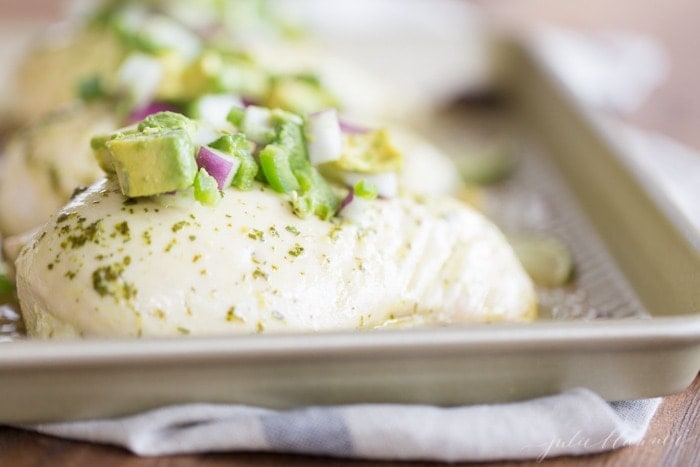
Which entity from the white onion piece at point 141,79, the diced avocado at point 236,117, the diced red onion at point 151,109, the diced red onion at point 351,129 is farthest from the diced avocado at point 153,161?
the white onion piece at point 141,79

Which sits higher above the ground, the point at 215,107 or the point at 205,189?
the point at 215,107

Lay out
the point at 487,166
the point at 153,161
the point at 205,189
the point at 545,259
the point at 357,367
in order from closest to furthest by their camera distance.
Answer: the point at 357,367 < the point at 153,161 < the point at 205,189 < the point at 545,259 < the point at 487,166

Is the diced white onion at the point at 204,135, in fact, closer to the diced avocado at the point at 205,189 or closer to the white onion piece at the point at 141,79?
the diced avocado at the point at 205,189

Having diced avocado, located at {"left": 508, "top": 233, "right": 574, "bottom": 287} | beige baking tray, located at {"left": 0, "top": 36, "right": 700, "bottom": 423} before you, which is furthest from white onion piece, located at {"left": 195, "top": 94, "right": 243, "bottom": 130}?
diced avocado, located at {"left": 508, "top": 233, "right": 574, "bottom": 287}

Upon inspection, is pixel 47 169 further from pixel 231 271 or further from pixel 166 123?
pixel 231 271

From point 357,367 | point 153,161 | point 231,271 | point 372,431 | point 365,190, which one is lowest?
point 372,431

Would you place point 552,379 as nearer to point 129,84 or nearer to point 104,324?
point 104,324

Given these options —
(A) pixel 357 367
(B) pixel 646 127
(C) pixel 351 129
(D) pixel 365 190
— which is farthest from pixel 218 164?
(B) pixel 646 127

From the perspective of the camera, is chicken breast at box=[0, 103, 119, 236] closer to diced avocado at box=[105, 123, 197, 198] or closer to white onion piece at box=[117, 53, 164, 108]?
white onion piece at box=[117, 53, 164, 108]
